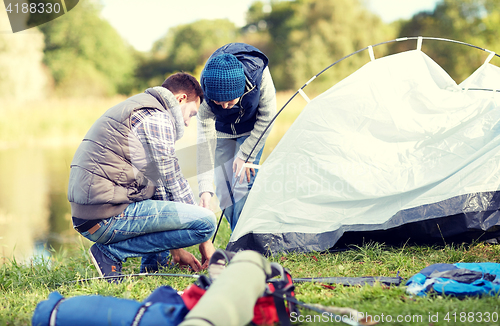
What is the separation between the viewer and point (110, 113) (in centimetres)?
192

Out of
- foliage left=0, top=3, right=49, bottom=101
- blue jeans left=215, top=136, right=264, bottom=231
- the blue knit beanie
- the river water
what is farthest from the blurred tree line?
the blue knit beanie

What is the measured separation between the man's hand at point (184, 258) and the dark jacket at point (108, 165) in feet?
1.42

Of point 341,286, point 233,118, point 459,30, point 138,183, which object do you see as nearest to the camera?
point 341,286

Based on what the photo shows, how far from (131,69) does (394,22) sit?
49.1ft

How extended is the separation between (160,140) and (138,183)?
0.87 ft

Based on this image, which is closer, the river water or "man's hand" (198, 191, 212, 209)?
"man's hand" (198, 191, 212, 209)

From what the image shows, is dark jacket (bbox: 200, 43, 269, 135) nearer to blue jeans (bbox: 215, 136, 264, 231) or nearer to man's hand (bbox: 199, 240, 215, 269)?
blue jeans (bbox: 215, 136, 264, 231)

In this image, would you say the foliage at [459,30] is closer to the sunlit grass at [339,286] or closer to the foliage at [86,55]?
the foliage at [86,55]

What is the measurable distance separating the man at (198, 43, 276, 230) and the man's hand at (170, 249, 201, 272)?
11.8 inches

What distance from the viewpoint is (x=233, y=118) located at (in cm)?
240

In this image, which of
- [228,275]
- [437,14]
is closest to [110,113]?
[228,275]

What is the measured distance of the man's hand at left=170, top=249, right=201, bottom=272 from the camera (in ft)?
7.03

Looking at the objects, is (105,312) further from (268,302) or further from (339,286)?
(339,286)

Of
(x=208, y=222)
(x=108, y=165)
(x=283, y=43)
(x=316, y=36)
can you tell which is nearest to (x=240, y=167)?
(x=208, y=222)
